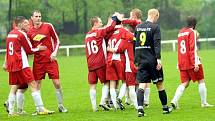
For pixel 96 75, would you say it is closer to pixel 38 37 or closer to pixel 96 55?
pixel 96 55

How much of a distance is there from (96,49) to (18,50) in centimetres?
196

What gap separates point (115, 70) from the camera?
1542cm

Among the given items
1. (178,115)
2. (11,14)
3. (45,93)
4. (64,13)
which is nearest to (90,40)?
(178,115)

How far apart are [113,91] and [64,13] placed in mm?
57869

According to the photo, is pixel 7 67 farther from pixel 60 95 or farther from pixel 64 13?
pixel 64 13

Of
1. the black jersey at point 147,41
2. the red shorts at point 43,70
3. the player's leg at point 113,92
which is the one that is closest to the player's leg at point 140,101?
the black jersey at point 147,41

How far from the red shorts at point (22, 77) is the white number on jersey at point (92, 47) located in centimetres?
165

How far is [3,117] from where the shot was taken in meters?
14.9

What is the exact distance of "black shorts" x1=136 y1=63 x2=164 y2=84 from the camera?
13766mm

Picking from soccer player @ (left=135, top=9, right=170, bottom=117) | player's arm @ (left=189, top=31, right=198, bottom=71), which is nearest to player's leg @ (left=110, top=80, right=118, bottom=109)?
soccer player @ (left=135, top=9, right=170, bottom=117)

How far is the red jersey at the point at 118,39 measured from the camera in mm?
15281

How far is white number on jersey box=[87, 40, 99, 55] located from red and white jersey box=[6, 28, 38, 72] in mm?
1548

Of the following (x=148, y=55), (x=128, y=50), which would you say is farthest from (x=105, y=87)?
(x=148, y=55)

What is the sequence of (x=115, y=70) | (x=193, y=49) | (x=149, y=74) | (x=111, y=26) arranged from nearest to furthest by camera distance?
(x=149, y=74) < (x=193, y=49) < (x=111, y=26) < (x=115, y=70)
